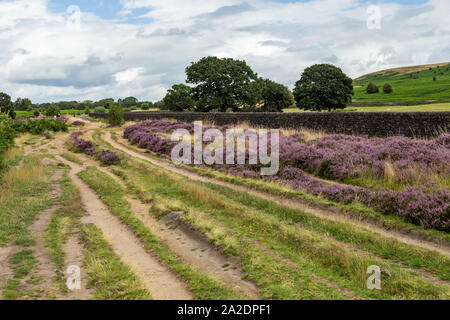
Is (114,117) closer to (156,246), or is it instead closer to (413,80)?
(156,246)

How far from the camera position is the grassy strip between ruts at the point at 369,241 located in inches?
299

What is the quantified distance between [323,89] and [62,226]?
2157 inches

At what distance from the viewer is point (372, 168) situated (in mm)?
14734

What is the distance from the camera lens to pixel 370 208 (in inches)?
449

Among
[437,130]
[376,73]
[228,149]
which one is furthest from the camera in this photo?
[376,73]

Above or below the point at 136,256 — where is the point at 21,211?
above

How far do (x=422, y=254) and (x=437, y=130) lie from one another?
13.3m

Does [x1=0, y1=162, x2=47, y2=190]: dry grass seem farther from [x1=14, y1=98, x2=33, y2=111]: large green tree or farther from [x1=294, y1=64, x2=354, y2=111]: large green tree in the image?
[x1=14, y1=98, x2=33, y2=111]: large green tree

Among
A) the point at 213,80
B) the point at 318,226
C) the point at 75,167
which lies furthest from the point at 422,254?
the point at 213,80

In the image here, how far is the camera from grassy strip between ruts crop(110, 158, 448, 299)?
6434 millimetres

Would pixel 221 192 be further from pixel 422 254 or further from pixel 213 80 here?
pixel 213 80

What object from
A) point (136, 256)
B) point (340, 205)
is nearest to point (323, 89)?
point (340, 205)

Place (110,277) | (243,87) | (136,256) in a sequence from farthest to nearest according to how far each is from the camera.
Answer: (243,87), (136,256), (110,277)

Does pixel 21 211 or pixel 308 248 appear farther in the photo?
pixel 21 211
